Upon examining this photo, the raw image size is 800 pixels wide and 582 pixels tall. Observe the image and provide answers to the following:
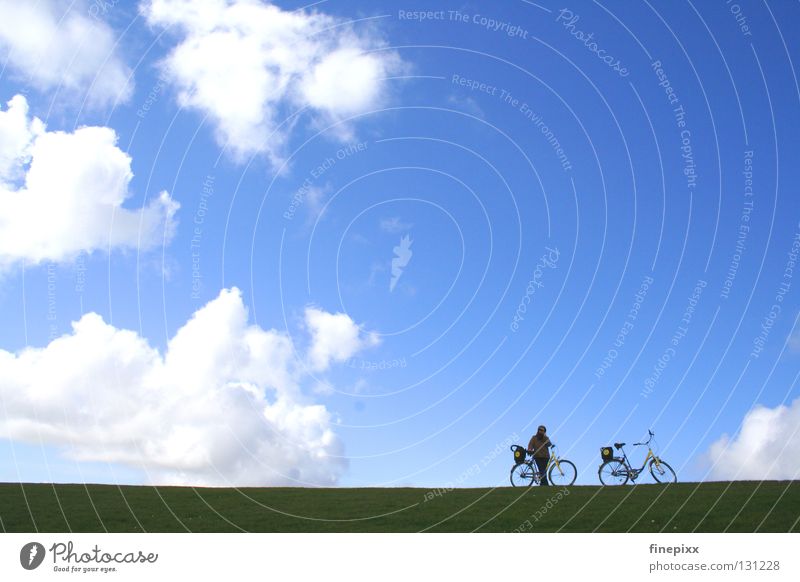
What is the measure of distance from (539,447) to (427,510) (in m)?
6.13

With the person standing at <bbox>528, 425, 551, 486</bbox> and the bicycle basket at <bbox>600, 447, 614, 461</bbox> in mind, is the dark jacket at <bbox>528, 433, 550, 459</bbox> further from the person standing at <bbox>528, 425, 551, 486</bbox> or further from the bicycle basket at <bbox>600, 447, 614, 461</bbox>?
the bicycle basket at <bbox>600, 447, 614, 461</bbox>

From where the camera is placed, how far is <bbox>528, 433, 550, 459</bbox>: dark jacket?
23922 mm

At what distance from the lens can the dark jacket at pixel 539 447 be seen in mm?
23922

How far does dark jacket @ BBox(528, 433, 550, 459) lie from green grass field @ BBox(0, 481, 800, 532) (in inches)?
59.8

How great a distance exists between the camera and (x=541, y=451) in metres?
23.9
